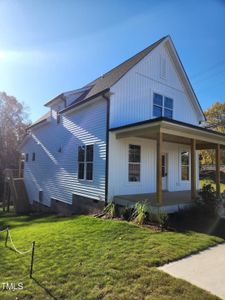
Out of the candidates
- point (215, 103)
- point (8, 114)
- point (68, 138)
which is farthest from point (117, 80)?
point (8, 114)

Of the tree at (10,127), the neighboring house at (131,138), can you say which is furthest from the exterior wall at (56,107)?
the tree at (10,127)


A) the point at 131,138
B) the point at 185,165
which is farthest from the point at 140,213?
the point at 185,165

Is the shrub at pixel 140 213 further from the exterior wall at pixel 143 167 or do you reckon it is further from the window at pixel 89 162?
the window at pixel 89 162

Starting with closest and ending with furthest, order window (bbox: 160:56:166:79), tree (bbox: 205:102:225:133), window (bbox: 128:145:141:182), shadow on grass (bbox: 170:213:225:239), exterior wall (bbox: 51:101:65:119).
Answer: shadow on grass (bbox: 170:213:225:239) < window (bbox: 128:145:141:182) < window (bbox: 160:56:166:79) < exterior wall (bbox: 51:101:65:119) < tree (bbox: 205:102:225:133)

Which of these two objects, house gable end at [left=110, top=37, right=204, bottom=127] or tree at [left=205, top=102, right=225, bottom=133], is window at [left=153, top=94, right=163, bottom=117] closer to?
house gable end at [left=110, top=37, right=204, bottom=127]

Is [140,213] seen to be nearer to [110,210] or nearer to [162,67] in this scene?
[110,210]

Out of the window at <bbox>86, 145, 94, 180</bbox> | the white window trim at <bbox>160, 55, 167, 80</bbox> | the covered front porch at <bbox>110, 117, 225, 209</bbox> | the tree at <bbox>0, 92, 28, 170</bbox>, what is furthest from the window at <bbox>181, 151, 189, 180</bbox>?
the tree at <bbox>0, 92, 28, 170</bbox>

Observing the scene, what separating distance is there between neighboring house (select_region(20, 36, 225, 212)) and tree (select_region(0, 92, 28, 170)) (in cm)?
1648

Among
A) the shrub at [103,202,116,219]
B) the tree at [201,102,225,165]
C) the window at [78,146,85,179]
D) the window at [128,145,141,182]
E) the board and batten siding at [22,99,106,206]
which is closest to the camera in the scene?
the shrub at [103,202,116,219]

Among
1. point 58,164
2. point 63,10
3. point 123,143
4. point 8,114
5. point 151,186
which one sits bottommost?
point 151,186

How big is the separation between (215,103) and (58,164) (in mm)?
25848

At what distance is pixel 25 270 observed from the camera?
4902 mm

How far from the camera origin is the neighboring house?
33.5 ft

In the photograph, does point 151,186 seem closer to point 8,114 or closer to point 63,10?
point 63,10
